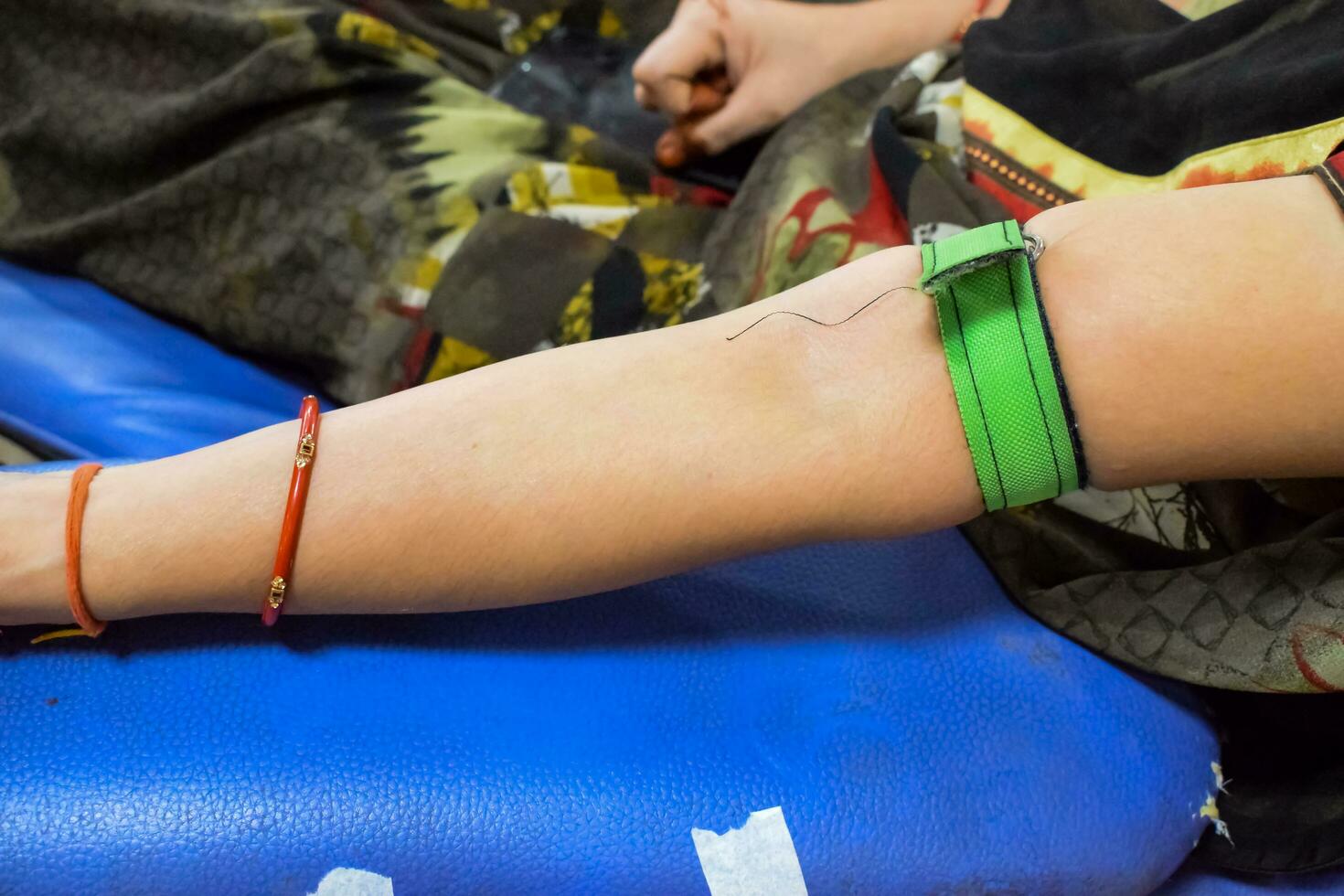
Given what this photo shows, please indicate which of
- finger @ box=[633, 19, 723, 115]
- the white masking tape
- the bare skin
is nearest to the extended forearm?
the bare skin

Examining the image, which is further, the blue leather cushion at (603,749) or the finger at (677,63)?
the finger at (677,63)

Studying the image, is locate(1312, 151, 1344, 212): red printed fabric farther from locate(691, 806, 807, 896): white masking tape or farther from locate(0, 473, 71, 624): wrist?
locate(0, 473, 71, 624): wrist

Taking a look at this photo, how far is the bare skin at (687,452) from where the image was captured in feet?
1.58

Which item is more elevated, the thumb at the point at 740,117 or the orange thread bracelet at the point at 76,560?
the thumb at the point at 740,117

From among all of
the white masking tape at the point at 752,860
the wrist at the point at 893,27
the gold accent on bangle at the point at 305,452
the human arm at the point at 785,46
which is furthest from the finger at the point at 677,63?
the white masking tape at the point at 752,860

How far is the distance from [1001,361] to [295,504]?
42cm

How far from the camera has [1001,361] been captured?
495 millimetres

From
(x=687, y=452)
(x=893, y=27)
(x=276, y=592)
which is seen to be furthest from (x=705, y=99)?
(x=276, y=592)

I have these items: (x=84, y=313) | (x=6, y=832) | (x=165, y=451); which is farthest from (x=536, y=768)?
(x=84, y=313)

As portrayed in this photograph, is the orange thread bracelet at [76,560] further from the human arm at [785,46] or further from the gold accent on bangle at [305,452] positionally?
the human arm at [785,46]

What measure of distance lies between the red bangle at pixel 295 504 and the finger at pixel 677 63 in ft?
1.77

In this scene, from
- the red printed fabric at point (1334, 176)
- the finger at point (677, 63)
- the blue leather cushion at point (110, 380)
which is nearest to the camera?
the red printed fabric at point (1334, 176)

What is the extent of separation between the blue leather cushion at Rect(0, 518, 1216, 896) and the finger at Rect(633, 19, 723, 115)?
1.74 feet

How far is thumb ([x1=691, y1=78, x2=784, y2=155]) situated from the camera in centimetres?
95
